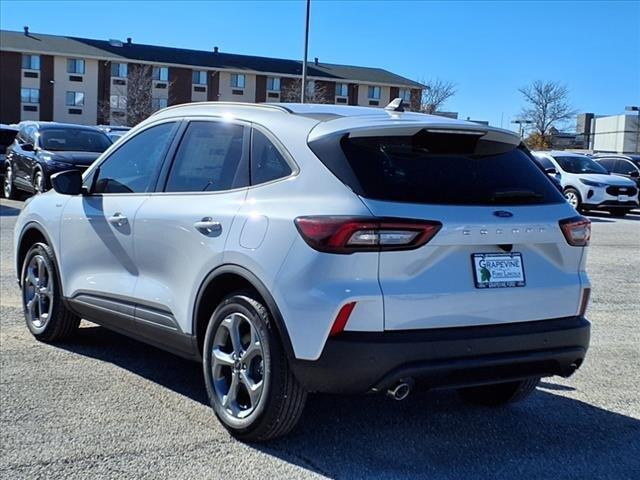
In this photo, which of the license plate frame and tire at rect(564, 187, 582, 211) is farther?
tire at rect(564, 187, 582, 211)

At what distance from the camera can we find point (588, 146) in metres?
71.4

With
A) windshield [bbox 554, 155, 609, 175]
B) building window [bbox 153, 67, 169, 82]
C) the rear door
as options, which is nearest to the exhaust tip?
the rear door

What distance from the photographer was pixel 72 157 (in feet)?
52.9

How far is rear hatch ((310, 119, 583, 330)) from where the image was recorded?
369 cm

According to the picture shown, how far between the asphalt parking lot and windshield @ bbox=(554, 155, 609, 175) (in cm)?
1729

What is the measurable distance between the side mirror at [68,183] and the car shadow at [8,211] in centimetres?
1011

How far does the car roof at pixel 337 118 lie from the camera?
4.01m

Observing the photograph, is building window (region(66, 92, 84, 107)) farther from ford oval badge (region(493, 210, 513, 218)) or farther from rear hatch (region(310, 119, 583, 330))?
ford oval badge (region(493, 210, 513, 218))

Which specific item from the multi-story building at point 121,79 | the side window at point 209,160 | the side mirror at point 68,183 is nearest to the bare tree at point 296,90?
the multi-story building at point 121,79

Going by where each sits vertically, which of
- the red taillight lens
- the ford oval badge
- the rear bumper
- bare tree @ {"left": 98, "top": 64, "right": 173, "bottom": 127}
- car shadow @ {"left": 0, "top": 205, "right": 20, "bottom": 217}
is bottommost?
car shadow @ {"left": 0, "top": 205, "right": 20, "bottom": 217}

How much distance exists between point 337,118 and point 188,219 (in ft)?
3.36

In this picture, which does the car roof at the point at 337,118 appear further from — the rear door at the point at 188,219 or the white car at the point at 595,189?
the white car at the point at 595,189

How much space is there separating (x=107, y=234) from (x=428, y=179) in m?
2.43

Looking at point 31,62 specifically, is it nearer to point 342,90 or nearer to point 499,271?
point 342,90
